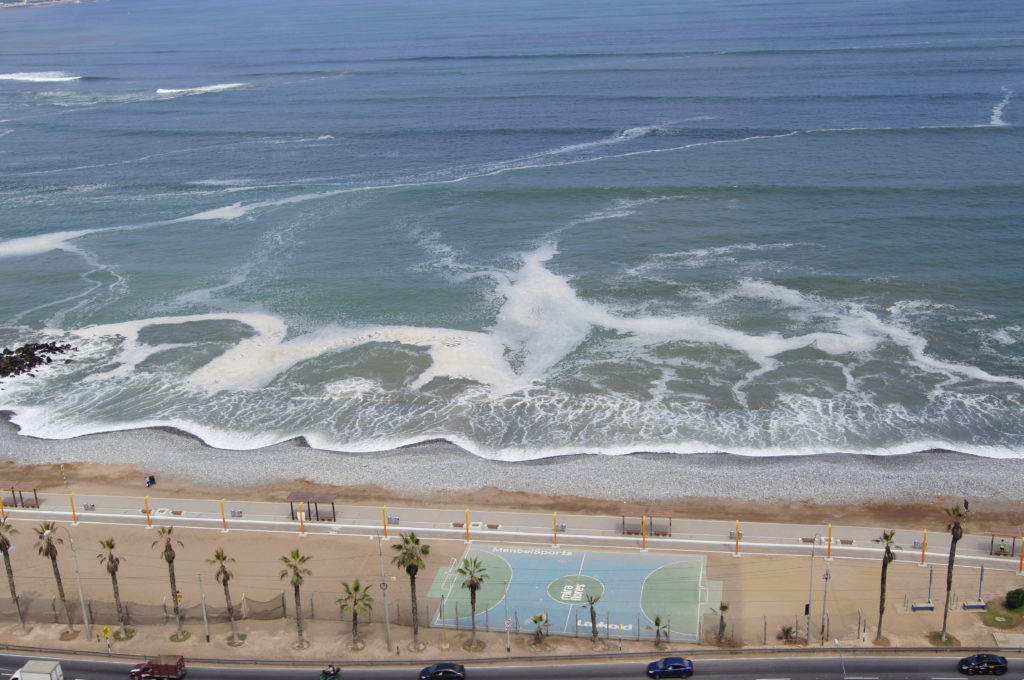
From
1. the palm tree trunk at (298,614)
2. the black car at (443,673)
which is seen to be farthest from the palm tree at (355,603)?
the black car at (443,673)

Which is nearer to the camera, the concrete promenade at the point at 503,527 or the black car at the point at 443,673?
the black car at the point at 443,673

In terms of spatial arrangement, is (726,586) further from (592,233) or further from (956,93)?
(956,93)

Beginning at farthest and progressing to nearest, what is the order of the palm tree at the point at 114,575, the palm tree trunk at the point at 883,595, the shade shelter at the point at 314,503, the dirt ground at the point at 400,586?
the shade shelter at the point at 314,503 → the dirt ground at the point at 400,586 → the palm tree at the point at 114,575 → the palm tree trunk at the point at 883,595

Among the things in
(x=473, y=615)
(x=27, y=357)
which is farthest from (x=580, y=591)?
(x=27, y=357)

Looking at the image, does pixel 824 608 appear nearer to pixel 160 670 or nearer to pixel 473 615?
pixel 473 615

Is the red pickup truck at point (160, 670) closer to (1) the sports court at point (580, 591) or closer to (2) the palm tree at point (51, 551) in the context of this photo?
(2) the palm tree at point (51, 551)

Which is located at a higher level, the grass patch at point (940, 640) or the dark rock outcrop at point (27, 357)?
the dark rock outcrop at point (27, 357)

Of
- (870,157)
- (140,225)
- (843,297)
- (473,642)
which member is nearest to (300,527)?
(473,642)
